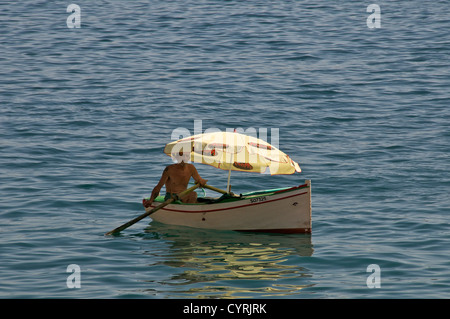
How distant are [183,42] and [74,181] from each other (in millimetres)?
20376

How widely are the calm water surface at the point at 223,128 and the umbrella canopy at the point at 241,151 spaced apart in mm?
1573

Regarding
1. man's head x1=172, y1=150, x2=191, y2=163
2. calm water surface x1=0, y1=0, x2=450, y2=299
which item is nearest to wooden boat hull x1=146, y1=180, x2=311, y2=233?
calm water surface x1=0, y1=0, x2=450, y2=299

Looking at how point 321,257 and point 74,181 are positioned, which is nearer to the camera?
point 321,257

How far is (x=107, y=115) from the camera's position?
28.6m

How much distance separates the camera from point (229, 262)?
49.0ft

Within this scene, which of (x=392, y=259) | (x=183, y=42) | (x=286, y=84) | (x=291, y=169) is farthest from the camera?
(x=183, y=42)

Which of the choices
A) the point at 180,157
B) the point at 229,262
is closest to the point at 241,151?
the point at 180,157

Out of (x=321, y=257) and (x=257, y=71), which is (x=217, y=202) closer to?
(x=321, y=257)

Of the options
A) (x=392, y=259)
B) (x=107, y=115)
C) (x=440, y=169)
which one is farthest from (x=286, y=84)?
(x=392, y=259)

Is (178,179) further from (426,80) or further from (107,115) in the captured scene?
(426,80)

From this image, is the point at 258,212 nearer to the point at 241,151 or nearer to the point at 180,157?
the point at 241,151

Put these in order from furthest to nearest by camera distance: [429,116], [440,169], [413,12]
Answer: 1. [413,12]
2. [429,116]
3. [440,169]

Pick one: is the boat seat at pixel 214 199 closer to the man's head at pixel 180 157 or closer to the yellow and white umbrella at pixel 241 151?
the yellow and white umbrella at pixel 241 151

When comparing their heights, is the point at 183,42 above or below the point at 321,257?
above
